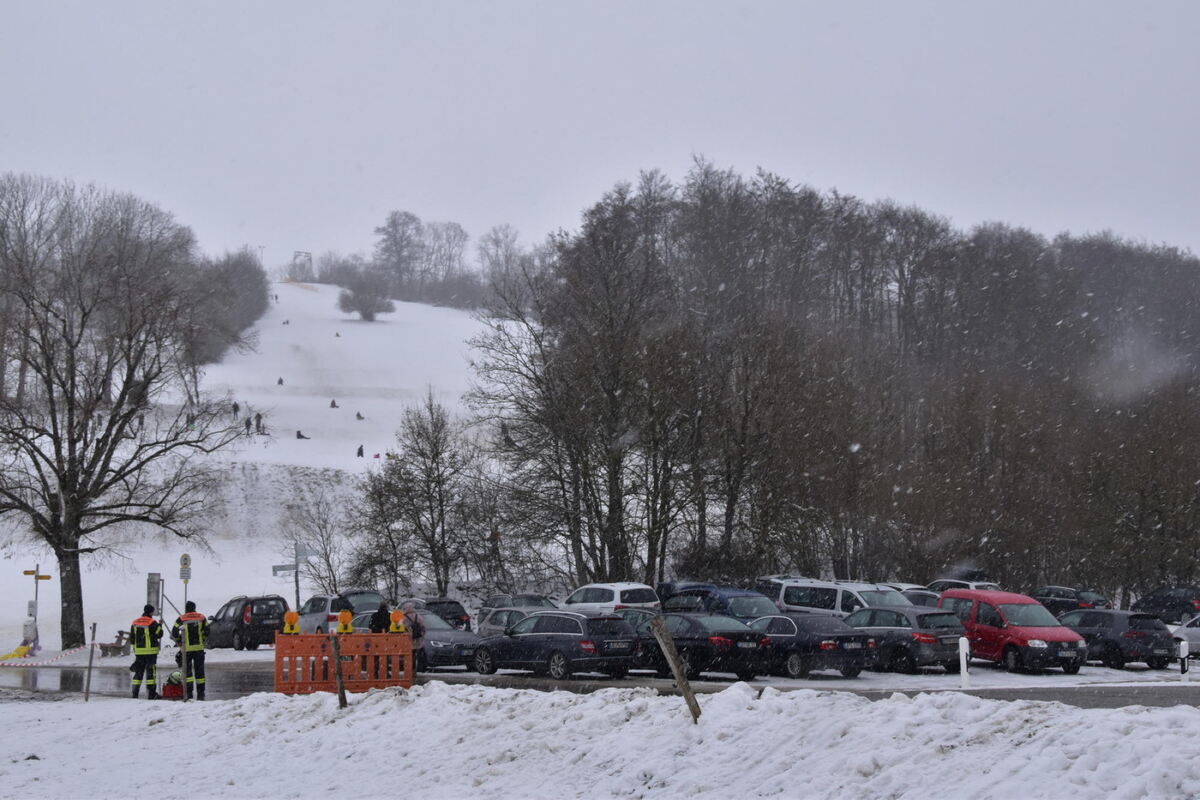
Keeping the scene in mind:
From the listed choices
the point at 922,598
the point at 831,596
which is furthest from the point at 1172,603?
the point at 831,596

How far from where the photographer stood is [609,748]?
38.9 ft

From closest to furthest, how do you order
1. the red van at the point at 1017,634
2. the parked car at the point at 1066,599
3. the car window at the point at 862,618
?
1. the red van at the point at 1017,634
2. the car window at the point at 862,618
3. the parked car at the point at 1066,599

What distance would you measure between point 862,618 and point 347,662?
11.8m

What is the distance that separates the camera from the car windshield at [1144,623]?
2644cm

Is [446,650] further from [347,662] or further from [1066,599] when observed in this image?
[1066,599]

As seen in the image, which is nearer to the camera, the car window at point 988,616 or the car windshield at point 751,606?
the car window at point 988,616

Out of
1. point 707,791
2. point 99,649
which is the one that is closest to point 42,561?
point 99,649

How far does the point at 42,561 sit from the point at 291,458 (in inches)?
707

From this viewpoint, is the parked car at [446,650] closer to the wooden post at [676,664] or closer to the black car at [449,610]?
the black car at [449,610]

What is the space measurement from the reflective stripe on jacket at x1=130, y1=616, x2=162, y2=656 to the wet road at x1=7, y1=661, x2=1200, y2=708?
1.43 meters

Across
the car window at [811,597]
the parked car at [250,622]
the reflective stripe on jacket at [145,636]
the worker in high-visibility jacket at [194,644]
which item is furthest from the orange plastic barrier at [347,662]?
the parked car at [250,622]

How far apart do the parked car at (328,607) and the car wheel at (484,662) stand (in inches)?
359

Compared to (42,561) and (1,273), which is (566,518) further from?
(1,273)

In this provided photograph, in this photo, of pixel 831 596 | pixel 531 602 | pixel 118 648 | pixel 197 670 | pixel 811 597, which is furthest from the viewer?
pixel 118 648
